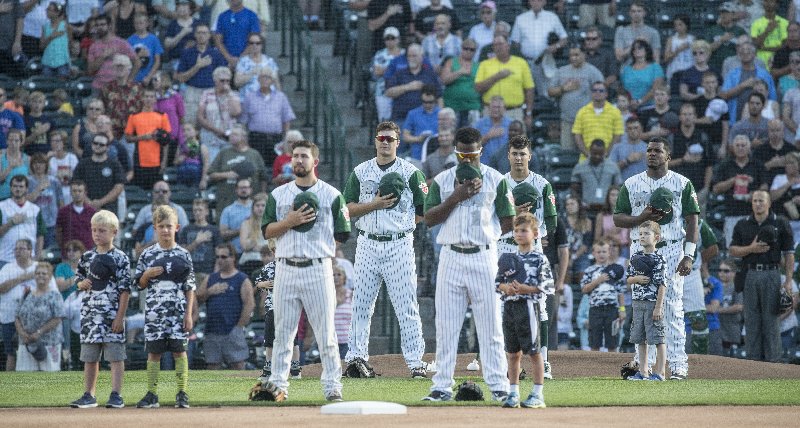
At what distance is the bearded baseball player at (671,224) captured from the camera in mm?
12570

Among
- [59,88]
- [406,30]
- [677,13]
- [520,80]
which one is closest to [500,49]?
[520,80]

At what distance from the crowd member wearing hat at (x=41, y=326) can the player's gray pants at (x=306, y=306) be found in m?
6.79

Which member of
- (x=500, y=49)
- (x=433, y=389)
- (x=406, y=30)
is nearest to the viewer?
(x=433, y=389)

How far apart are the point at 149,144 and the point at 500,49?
16.6 ft

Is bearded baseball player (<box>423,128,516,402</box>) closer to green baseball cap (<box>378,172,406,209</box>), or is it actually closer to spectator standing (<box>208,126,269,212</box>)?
green baseball cap (<box>378,172,406,209</box>)

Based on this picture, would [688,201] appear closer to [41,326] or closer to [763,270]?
[763,270]

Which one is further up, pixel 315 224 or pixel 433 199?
pixel 433 199

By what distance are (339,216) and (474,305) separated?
3.96ft

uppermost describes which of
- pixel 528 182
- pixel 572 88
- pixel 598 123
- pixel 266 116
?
pixel 572 88

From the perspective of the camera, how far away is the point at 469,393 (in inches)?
408

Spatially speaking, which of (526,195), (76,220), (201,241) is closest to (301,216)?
(526,195)

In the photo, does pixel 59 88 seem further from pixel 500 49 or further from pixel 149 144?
pixel 500 49

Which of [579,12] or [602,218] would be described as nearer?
[602,218]

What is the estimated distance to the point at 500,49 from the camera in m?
19.6
